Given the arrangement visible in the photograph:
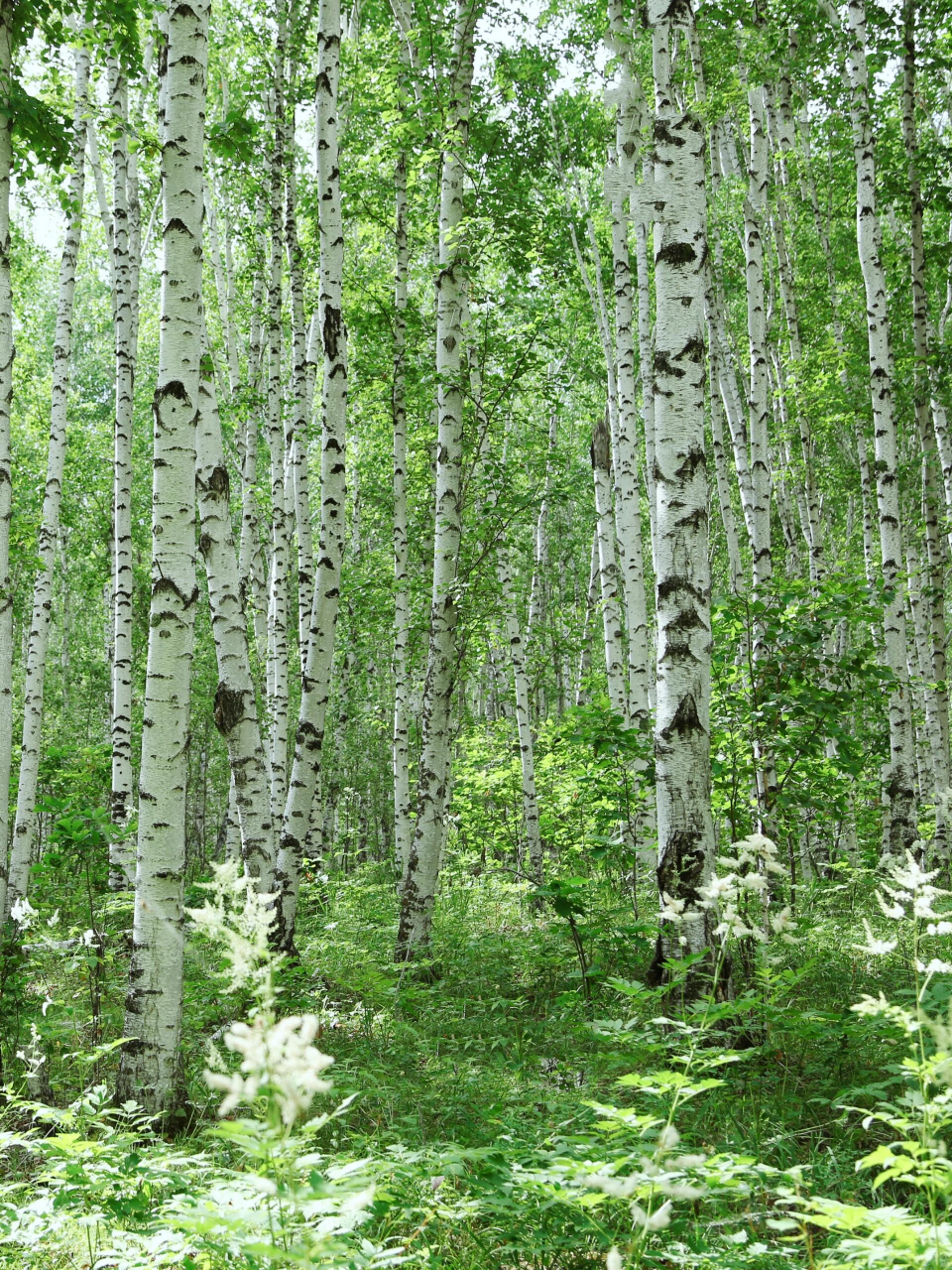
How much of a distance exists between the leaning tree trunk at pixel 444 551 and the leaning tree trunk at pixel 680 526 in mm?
2384

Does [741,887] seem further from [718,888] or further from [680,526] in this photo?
[680,526]

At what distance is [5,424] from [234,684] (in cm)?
223

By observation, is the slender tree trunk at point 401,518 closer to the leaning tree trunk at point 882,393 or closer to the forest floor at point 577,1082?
the forest floor at point 577,1082

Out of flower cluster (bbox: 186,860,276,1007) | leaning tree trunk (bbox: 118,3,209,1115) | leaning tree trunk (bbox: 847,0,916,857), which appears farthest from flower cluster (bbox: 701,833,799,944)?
leaning tree trunk (bbox: 847,0,916,857)

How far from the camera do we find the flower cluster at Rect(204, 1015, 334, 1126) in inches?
48.1

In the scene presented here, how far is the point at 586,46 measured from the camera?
13008 mm

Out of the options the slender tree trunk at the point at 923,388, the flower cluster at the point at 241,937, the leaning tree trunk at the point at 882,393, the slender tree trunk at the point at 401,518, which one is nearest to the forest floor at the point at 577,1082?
the flower cluster at the point at 241,937

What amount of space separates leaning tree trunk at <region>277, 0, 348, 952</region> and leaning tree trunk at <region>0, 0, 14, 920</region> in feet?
7.48

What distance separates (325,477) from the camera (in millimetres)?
7199

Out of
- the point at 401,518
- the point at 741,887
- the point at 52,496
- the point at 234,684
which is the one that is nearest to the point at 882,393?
the point at 401,518

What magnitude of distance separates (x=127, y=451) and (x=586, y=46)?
9.55 m

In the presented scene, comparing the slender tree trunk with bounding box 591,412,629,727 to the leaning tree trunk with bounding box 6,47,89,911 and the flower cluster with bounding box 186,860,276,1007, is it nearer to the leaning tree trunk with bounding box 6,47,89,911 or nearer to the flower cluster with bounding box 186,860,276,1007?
the leaning tree trunk with bounding box 6,47,89,911

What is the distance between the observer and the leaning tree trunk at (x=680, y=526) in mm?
4309

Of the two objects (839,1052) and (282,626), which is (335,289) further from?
(839,1052)
